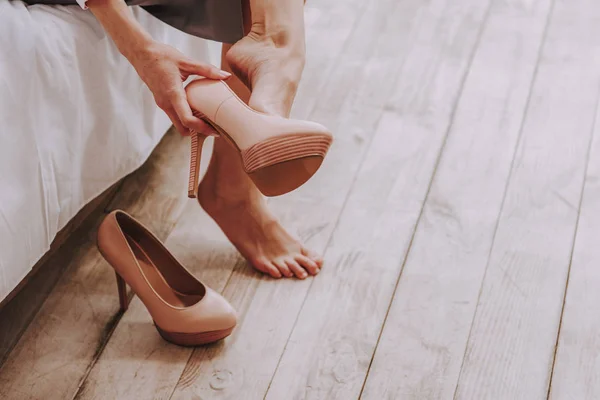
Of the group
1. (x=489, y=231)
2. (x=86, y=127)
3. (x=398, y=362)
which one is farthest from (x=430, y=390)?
(x=86, y=127)

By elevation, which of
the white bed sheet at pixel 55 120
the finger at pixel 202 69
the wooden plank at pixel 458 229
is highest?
the finger at pixel 202 69

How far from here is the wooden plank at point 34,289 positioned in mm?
1321

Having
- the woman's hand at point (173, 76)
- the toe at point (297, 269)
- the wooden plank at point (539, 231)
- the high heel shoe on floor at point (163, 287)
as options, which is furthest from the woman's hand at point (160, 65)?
the wooden plank at point (539, 231)

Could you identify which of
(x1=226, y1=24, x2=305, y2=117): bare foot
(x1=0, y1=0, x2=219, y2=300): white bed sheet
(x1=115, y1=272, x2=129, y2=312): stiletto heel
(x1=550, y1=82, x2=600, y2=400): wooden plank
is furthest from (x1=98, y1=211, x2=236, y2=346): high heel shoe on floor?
(x1=550, y1=82, x2=600, y2=400): wooden plank

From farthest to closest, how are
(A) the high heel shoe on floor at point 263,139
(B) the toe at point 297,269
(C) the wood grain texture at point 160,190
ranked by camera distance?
1. (C) the wood grain texture at point 160,190
2. (B) the toe at point 297,269
3. (A) the high heel shoe on floor at point 263,139

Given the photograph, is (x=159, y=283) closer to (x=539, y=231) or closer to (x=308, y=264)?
(x=308, y=264)

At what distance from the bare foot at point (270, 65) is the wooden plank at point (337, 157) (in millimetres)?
367

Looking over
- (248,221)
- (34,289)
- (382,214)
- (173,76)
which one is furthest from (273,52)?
(34,289)

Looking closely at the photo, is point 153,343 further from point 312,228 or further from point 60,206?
point 312,228

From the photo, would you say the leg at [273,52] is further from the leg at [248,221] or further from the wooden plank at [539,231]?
the wooden plank at [539,231]

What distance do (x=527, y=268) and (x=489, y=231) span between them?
11 cm

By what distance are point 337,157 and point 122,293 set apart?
540 mm

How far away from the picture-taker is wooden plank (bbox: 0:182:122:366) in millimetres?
1321

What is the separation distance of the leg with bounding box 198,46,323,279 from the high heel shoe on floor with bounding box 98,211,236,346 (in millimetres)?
149
